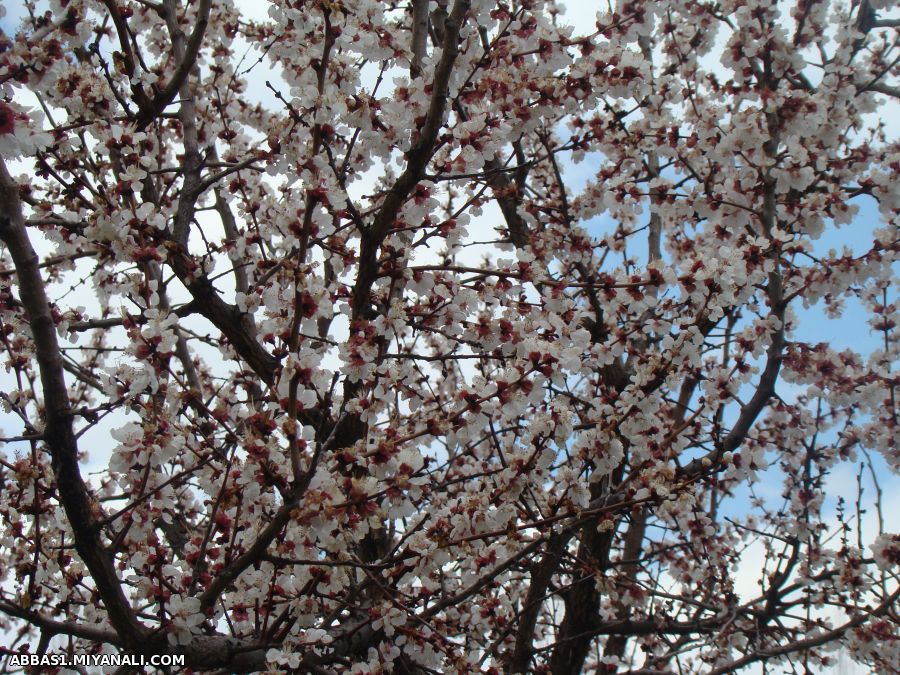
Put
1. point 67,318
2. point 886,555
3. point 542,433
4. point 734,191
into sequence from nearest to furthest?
point 542,433 → point 67,318 → point 886,555 → point 734,191

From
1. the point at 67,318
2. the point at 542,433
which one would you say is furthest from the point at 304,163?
the point at 67,318

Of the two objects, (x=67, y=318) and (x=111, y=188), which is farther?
(x=67, y=318)

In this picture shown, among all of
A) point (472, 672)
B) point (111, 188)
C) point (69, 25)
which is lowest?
point (472, 672)

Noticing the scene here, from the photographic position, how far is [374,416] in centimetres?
332

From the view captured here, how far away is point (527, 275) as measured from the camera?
3.56 meters

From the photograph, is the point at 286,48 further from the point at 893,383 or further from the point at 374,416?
the point at 893,383

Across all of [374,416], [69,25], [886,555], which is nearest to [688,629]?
[886,555]

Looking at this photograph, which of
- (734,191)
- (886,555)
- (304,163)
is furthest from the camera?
(734,191)

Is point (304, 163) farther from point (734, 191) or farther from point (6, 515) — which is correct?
point (734, 191)

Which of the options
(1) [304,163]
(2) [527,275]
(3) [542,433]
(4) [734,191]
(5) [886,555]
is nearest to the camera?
(1) [304,163]

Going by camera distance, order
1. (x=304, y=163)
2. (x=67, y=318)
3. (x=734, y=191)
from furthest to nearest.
Answer: (x=734, y=191)
(x=67, y=318)
(x=304, y=163)

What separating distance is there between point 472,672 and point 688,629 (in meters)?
2.46

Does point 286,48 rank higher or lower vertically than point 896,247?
higher

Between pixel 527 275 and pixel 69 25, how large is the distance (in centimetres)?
232
